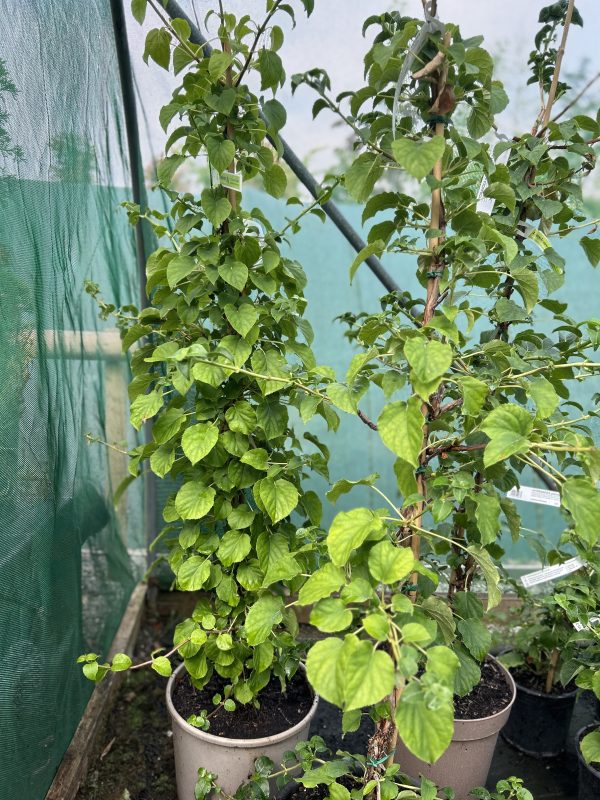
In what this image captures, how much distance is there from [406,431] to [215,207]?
71cm

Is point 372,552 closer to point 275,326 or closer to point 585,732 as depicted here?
point 275,326

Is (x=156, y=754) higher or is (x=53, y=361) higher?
(x=53, y=361)

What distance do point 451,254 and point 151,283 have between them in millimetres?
742

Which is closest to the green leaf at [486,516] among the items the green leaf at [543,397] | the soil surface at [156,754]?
the green leaf at [543,397]

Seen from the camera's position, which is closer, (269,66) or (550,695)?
(269,66)

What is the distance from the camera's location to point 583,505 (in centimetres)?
95

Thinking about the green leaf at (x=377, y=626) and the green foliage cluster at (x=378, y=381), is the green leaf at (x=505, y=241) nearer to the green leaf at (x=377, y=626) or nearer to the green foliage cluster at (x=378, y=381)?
the green foliage cluster at (x=378, y=381)

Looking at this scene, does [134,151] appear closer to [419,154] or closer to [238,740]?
[419,154]

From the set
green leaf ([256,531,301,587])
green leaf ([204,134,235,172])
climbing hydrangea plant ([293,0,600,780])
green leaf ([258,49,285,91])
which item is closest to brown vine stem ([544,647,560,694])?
climbing hydrangea plant ([293,0,600,780])

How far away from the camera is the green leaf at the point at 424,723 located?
31.1 inches

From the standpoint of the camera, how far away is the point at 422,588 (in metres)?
1.34

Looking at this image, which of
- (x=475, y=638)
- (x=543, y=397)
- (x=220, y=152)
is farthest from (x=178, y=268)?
(x=475, y=638)

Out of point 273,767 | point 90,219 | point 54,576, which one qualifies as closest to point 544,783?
point 273,767

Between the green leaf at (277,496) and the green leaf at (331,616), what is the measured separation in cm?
38
